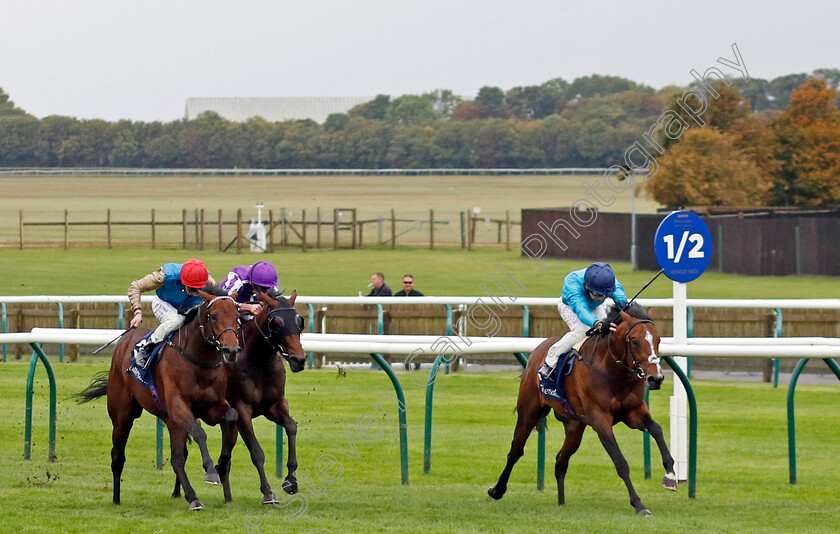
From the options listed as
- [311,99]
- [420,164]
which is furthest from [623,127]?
[311,99]

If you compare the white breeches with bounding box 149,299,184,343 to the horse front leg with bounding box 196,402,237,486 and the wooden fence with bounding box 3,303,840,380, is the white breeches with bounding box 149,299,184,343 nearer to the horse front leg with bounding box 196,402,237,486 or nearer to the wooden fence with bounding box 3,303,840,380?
the horse front leg with bounding box 196,402,237,486

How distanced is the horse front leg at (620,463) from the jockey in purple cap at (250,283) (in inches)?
71.5

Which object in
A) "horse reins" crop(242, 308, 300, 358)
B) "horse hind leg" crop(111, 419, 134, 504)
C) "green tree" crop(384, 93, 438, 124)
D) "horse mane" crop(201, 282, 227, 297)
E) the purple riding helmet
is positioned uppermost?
"green tree" crop(384, 93, 438, 124)

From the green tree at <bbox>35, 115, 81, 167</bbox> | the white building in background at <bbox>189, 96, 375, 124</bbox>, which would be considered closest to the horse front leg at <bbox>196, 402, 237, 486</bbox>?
the green tree at <bbox>35, 115, 81, 167</bbox>

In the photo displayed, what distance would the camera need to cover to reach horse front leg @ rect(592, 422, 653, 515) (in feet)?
17.6

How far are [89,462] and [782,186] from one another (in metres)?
26.5

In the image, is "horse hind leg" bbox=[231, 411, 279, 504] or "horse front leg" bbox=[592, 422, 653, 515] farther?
"horse hind leg" bbox=[231, 411, 279, 504]

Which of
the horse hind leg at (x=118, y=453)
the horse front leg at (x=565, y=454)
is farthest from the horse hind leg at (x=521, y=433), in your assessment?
the horse hind leg at (x=118, y=453)

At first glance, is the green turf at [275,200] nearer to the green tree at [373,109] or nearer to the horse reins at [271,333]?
the green tree at [373,109]

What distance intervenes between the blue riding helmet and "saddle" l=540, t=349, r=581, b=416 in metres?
0.33

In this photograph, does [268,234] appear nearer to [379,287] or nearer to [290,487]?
[379,287]

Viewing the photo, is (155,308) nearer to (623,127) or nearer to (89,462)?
(89,462)

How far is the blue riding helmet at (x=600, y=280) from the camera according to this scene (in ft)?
18.9

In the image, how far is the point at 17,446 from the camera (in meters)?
7.45
